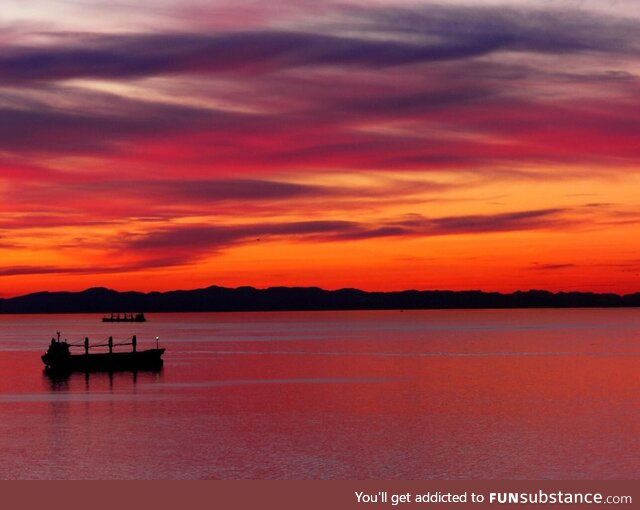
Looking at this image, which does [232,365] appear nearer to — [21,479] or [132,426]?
[132,426]

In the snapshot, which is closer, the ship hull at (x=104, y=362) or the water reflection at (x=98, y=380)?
the water reflection at (x=98, y=380)

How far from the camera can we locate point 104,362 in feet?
325

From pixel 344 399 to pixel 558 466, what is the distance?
92.5ft

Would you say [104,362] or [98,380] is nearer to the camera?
[98,380]

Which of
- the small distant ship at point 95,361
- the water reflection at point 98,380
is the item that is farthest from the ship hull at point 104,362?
the water reflection at point 98,380

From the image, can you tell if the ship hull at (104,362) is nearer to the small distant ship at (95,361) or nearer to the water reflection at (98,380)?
the small distant ship at (95,361)

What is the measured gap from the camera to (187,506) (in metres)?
35.7

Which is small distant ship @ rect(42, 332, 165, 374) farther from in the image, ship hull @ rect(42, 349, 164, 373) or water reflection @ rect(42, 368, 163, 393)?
water reflection @ rect(42, 368, 163, 393)

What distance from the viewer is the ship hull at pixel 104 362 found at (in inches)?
3839

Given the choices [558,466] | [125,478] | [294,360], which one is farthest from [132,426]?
[294,360]

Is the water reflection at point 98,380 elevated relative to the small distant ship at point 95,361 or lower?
lower

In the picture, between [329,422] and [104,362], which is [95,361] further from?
[329,422]

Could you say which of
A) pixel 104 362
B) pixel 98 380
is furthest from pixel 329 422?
pixel 104 362

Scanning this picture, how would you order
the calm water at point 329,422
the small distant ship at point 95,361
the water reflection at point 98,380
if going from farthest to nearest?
the small distant ship at point 95,361, the water reflection at point 98,380, the calm water at point 329,422
